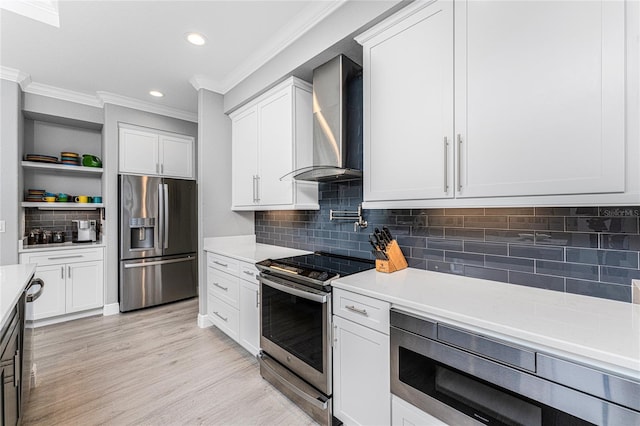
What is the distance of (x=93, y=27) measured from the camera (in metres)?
2.28

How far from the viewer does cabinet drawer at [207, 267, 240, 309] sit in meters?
2.67

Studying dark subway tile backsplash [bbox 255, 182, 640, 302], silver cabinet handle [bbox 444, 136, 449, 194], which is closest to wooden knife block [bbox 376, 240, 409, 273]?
dark subway tile backsplash [bbox 255, 182, 640, 302]

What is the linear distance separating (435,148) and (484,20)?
Result: 62 cm

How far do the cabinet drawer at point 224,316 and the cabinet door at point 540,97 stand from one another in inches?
90.9

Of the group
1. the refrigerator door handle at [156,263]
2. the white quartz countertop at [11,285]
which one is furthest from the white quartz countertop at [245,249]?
the white quartz countertop at [11,285]

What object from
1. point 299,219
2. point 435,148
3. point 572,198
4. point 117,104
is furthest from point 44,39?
point 572,198

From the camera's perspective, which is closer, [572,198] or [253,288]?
[572,198]

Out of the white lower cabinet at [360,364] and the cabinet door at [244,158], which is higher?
the cabinet door at [244,158]

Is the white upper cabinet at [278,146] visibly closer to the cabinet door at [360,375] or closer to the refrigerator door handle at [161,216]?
the cabinet door at [360,375]

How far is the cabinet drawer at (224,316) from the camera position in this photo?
2.68m

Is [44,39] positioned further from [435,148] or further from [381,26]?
[435,148]

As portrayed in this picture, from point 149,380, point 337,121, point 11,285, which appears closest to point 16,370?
point 11,285

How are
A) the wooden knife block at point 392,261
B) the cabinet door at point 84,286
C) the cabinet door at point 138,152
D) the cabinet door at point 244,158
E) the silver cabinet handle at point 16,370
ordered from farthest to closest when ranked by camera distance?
the cabinet door at point 138,152 → the cabinet door at point 84,286 → the cabinet door at point 244,158 → the wooden knife block at point 392,261 → the silver cabinet handle at point 16,370

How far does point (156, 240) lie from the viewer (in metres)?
3.76
